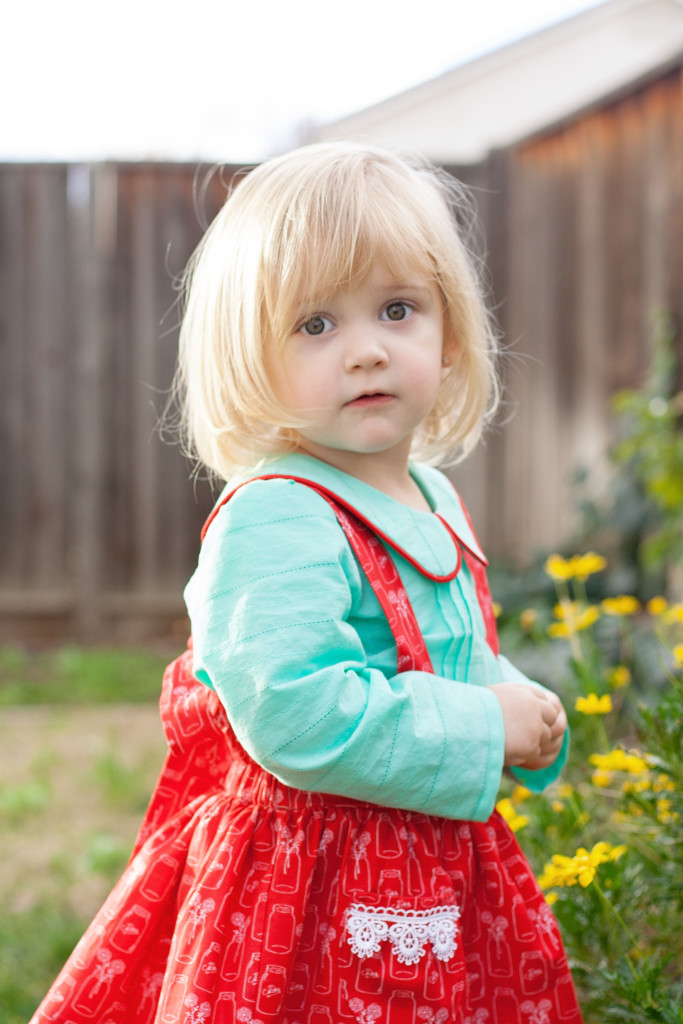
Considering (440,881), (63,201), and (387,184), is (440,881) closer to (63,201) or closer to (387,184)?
(387,184)

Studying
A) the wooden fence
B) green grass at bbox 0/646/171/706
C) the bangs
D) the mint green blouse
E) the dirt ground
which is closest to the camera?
the mint green blouse

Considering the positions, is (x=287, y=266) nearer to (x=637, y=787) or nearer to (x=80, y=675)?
(x=637, y=787)

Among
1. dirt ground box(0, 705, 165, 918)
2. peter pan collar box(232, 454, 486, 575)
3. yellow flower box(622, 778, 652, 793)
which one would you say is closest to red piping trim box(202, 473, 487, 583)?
peter pan collar box(232, 454, 486, 575)

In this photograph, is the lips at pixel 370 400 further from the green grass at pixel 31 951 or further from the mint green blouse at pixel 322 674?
the green grass at pixel 31 951

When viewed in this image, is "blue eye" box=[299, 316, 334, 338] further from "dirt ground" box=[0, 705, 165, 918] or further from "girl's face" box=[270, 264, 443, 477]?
"dirt ground" box=[0, 705, 165, 918]

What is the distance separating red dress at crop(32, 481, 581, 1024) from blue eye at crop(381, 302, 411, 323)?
25 centimetres

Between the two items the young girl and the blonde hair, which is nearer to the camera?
the young girl

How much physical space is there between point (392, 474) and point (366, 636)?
0.27 m

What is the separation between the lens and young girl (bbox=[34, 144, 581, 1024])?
1138 mm

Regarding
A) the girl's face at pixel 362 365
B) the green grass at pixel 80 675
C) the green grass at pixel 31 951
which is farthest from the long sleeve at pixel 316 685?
the green grass at pixel 80 675

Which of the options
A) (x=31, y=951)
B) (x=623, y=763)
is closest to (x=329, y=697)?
(x=623, y=763)

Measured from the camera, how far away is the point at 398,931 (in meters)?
1.15

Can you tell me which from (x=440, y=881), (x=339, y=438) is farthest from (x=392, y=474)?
(x=440, y=881)

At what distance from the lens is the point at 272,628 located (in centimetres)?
112
